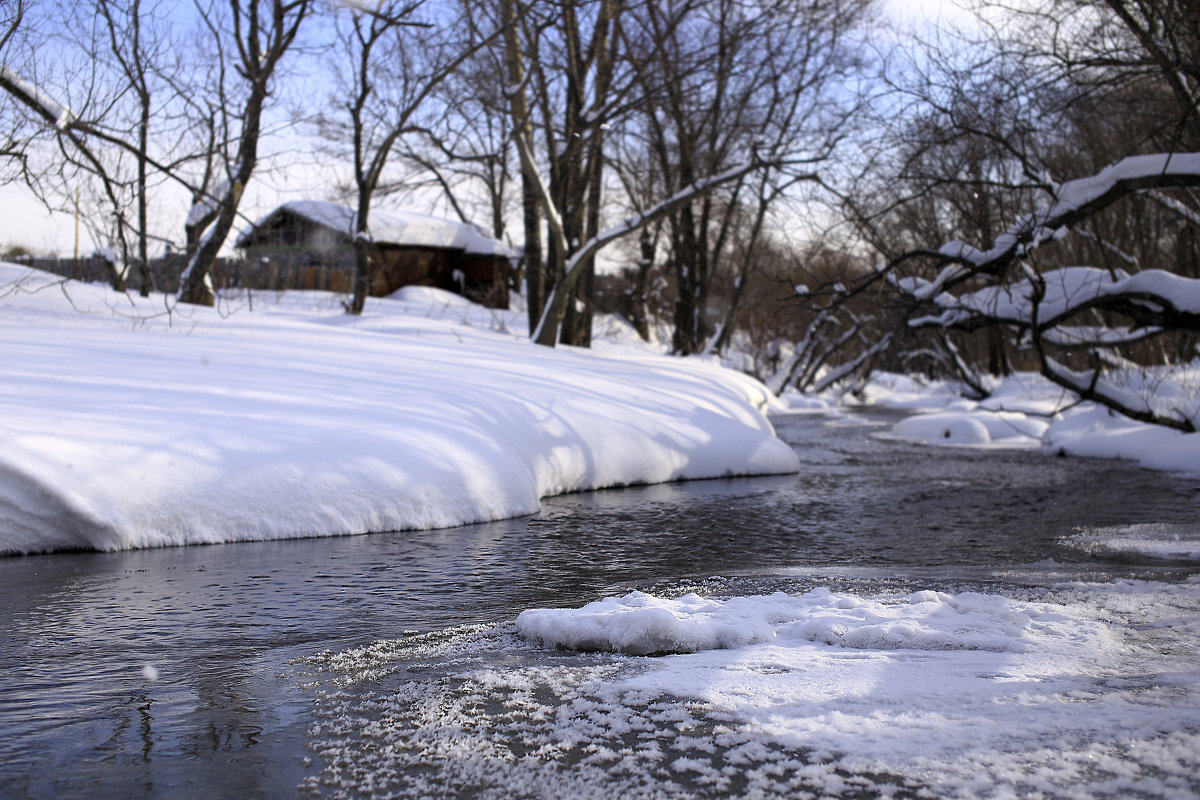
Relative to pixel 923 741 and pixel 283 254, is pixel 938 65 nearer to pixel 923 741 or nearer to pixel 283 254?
pixel 923 741

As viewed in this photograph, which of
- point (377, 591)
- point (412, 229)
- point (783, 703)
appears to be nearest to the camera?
point (783, 703)

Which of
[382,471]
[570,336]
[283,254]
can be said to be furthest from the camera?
[283,254]

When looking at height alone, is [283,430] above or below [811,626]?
above

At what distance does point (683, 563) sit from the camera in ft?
20.2

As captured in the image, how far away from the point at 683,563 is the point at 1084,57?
27.9 feet

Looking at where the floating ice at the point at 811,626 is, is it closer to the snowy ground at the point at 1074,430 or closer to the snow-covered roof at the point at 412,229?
the snowy ground at the point at 1074,430

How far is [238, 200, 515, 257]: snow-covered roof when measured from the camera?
38.2 metres

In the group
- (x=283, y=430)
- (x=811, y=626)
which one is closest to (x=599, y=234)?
(x=283, y=430)

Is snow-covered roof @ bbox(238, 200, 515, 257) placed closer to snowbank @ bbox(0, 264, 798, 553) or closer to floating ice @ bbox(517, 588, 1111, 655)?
snowbank @ bbox(0, 264, 798, 553)

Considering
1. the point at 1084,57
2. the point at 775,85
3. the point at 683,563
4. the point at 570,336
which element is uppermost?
the point at 775,85

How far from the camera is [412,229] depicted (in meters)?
39.1

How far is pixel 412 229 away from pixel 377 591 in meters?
35.4

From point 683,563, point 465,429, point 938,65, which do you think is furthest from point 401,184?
point 683,563

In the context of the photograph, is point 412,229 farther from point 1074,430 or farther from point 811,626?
point 811,626
